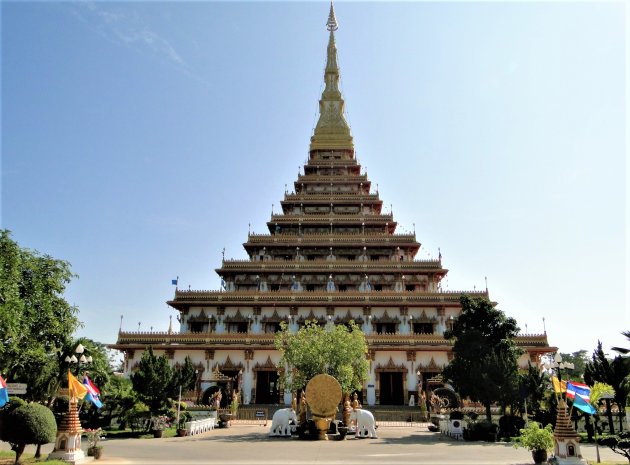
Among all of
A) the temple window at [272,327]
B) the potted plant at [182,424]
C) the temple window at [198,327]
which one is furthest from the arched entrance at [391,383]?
the temple window at [198,327]

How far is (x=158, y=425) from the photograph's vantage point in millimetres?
29719

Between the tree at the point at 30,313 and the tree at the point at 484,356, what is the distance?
23335mm

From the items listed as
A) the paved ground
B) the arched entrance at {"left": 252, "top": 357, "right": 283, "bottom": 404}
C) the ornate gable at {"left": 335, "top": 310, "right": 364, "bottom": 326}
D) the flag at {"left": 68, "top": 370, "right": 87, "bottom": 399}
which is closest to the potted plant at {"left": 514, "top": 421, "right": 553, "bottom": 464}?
the paved ground

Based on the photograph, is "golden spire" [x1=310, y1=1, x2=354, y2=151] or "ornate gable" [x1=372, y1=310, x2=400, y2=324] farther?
"golden spire" [x1=310, y1=1, x2=354, y2=151]

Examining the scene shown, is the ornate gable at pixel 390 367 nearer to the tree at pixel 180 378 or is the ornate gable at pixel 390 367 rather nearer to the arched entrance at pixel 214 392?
the arched entrance at pixel 214 392

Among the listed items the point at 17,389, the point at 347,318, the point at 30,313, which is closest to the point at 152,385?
the point at 30,313

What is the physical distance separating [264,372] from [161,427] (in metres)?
16.0

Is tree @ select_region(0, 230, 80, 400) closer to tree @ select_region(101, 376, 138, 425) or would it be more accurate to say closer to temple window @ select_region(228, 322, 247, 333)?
tree @ select_region(101, 376, 138, 425)

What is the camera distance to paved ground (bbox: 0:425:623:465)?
62.8ft

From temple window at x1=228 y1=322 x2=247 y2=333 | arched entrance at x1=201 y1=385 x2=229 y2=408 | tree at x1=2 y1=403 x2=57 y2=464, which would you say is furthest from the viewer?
temple window at x1=228 y1=322 x2=247 y2=333

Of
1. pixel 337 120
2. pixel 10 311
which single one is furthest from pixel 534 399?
pixel 337 120

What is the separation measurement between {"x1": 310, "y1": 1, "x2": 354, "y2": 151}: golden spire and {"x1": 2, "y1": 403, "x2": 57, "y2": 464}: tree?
2236 inches

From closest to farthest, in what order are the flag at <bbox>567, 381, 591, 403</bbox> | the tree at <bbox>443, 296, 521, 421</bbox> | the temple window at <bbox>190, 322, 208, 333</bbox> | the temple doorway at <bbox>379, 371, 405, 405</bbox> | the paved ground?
the paved ground → the flag at <bbox>567, 381, 591, 403</bbox> → the tree at <bbox>443, 296, 521, 421</bbox> → the temple doorway at <bbox>379, 371, 405, 405</bbox> → the temple window at <bbox>190, 322, 208, 333</bbox>

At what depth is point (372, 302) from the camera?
49.1m
